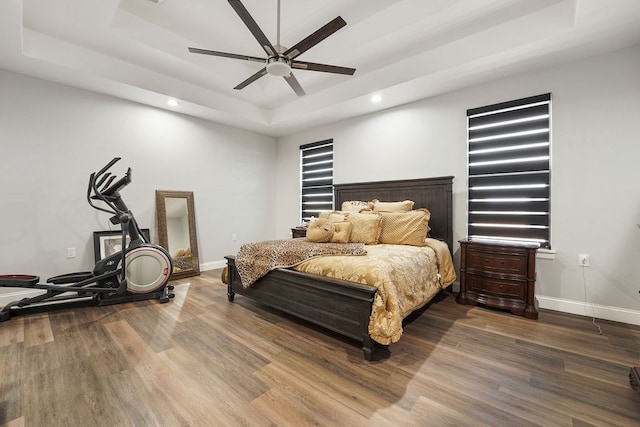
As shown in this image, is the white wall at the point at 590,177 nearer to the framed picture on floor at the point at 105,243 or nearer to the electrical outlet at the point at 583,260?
the electrical outlet at the point at 583,260

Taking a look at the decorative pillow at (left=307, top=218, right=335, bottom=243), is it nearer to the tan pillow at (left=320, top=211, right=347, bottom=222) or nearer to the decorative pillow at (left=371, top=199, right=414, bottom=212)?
the tan pillow at (left=320, top=211, right=347, bottom=222)

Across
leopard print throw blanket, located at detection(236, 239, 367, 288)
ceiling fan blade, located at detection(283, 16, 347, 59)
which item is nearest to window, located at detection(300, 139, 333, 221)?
leopard print throw blanket, located at detection(236, 239, 367, 288)

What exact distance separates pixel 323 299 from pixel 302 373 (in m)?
0.60

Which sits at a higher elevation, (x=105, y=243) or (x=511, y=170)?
(x=511, y=170)

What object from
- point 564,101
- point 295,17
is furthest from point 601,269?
point 295,17

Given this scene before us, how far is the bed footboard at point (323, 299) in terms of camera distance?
6.56ft

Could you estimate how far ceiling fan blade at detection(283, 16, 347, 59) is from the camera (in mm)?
1962

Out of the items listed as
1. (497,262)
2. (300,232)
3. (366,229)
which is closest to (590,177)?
(497,262)

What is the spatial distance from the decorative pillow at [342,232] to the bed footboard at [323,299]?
82 cm

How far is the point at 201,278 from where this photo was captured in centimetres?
434

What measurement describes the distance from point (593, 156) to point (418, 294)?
7.86ft

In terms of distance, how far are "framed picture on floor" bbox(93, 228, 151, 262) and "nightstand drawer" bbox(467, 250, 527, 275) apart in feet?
15.2

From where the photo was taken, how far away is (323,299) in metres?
2.29

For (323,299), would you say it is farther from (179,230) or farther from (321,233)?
(179,230)
